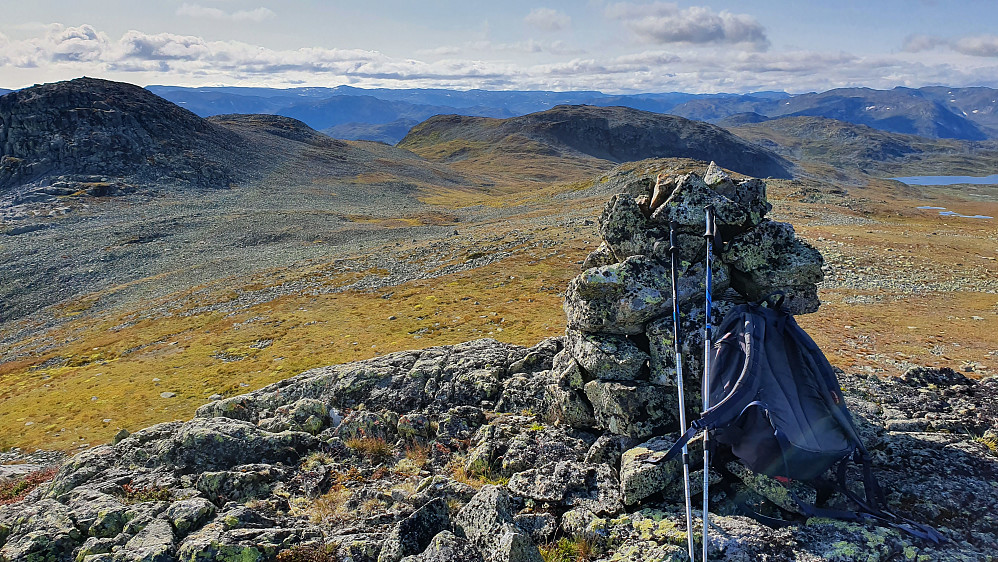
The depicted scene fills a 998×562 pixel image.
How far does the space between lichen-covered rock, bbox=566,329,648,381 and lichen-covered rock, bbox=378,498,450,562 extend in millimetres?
4243

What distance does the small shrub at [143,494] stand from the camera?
9.48 m

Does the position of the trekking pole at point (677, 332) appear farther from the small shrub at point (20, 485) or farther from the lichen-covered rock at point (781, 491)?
the small shrub at point (20, 485)

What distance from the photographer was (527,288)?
36219 mm

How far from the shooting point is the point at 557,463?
971cm

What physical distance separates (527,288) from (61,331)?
132 ft

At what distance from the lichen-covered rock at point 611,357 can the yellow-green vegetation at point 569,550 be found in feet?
11.7

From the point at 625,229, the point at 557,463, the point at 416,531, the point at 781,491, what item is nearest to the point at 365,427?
the point at 416,531

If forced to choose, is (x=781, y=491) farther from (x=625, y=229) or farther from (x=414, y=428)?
(x=414, y=428)

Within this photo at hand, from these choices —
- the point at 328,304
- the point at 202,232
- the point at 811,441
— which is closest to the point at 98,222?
the point at 202,232

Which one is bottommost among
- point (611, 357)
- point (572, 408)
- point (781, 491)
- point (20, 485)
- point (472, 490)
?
point (20, 485)

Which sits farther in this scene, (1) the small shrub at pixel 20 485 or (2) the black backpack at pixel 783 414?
(1) the small shrub at pixel 20 485

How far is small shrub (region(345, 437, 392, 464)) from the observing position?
11.5 m

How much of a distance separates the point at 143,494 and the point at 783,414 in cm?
1188

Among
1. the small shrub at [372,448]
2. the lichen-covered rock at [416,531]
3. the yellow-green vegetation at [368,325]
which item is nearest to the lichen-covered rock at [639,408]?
the lichen-covered rock at [416,531]
